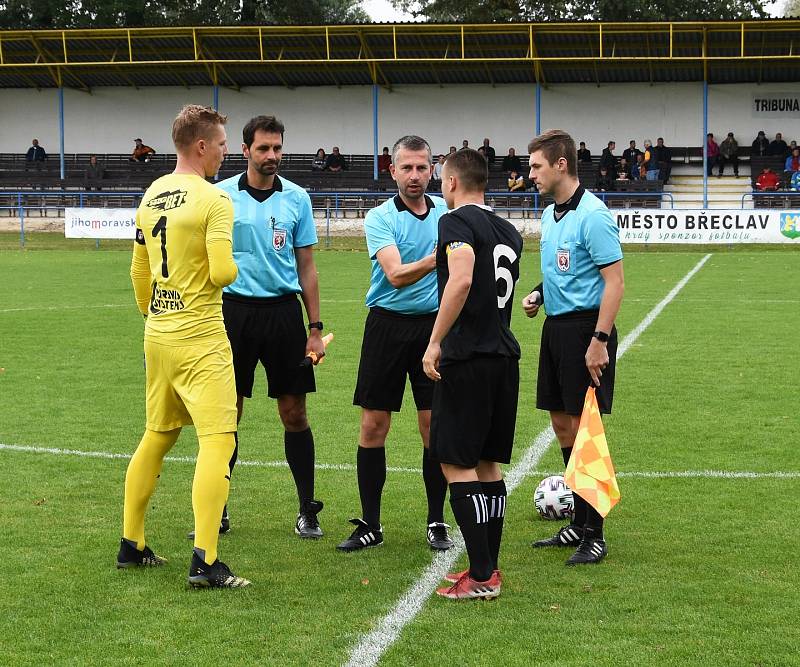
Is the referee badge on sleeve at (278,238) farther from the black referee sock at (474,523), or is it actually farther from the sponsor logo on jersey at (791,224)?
the sponsor logo on jersey at (791,224)

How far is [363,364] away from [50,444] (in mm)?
3009

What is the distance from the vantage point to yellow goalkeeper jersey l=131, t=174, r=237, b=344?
15.7 feet

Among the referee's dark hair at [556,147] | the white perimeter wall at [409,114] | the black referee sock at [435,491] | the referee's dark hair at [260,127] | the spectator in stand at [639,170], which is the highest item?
the white perimeter wall at [409,114]

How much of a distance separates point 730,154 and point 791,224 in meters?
10.6

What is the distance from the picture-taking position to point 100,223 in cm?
2703

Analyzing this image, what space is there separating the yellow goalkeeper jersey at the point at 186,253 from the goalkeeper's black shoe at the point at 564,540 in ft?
6.17

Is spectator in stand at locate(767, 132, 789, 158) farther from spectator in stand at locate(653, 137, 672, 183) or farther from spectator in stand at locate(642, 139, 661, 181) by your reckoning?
spectator in stand at locate(642, 139, 661, 181)

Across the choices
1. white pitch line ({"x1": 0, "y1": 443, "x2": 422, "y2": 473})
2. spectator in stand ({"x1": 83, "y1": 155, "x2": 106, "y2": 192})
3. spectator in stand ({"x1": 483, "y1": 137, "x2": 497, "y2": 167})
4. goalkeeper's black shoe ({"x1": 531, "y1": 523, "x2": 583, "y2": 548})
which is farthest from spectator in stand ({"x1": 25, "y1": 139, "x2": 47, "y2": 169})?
goalkeeper's black shoe ({"x1": 531, "y1": 523, "x2": 583, "y2": 548})

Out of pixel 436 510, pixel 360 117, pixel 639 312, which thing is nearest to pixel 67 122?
pixel 360 117

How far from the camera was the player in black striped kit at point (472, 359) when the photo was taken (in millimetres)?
4785

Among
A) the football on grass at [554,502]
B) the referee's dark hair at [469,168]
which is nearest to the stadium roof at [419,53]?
the football on grass at [554,502]

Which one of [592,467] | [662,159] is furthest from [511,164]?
[592,467]

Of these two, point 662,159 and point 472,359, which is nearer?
point 472,359

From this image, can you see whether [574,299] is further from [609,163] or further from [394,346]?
[609,163]
